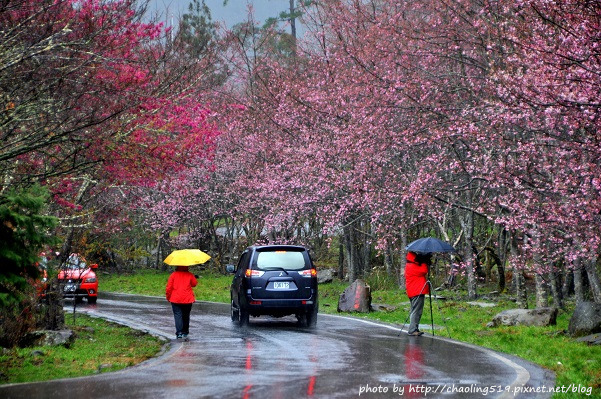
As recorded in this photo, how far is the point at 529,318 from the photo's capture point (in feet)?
62.1

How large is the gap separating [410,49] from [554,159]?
945 centimetres

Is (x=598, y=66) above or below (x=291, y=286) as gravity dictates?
above

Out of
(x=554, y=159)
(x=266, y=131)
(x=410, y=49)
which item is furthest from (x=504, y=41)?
(x=266, y=131)

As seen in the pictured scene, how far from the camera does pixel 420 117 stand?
2759 cm

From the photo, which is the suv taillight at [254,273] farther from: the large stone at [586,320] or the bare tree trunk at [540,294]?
the bare tree trunk at [540,294]

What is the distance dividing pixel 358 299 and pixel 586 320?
846 cm

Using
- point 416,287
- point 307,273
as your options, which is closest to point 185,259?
point 307,273

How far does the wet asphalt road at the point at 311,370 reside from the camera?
9.48 meters

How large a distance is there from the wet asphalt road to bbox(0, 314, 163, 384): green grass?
62cm

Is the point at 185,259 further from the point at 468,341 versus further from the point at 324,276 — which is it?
the point at 324,276

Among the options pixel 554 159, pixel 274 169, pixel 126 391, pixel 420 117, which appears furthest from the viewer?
pixel 274 169

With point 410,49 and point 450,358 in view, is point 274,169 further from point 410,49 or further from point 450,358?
point 450,358

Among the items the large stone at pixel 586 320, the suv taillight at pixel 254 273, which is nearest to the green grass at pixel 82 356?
the suv taillight at pixel 254 273

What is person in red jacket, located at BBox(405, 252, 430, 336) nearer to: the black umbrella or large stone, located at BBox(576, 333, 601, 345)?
the black umbrella
